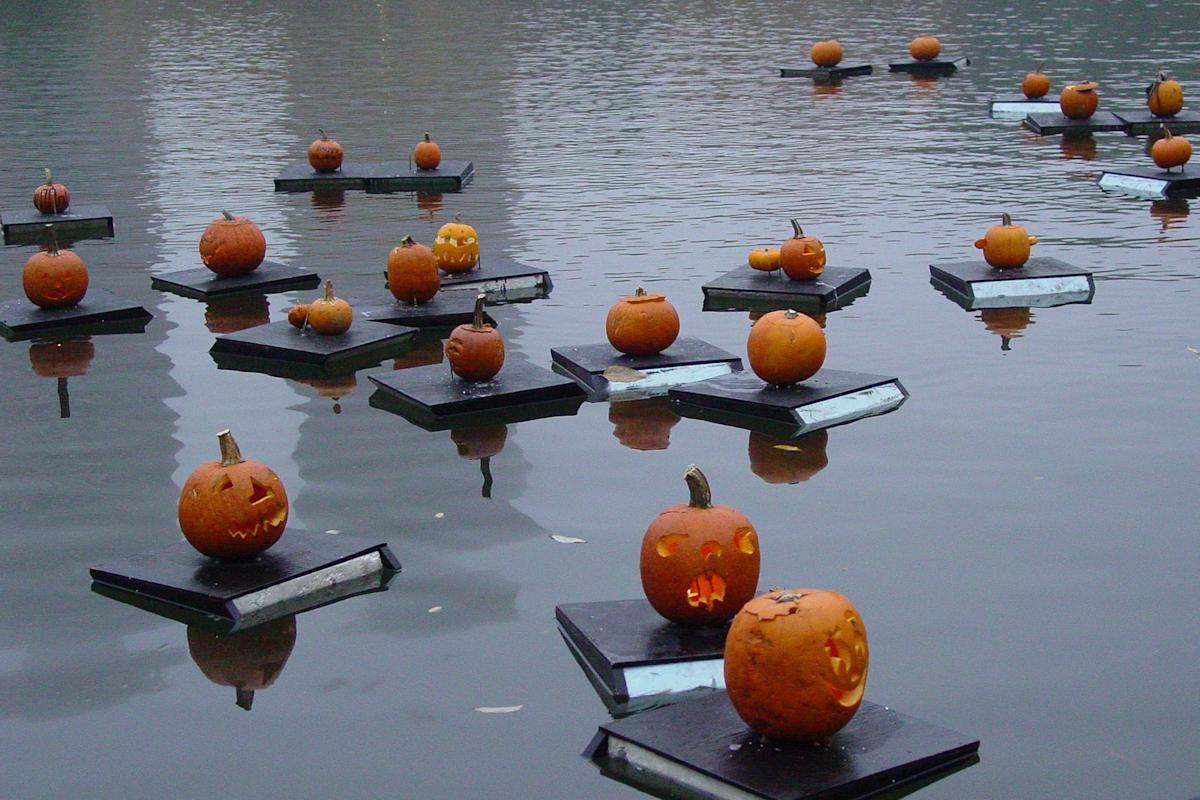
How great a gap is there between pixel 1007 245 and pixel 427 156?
29.8ft

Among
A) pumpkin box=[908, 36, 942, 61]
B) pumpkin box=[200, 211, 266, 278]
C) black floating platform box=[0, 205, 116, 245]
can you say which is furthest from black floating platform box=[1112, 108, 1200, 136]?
black floating platform box=[0, 205, 116, 245]

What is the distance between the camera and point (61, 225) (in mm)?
18000

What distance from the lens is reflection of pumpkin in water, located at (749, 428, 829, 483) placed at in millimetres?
9484

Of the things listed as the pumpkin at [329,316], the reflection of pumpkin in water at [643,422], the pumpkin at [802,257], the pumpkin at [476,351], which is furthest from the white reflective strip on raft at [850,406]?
the pumpkin at [329,316]

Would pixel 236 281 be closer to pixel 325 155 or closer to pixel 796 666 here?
pixel 325 155

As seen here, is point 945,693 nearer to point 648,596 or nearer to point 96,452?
point 648,596

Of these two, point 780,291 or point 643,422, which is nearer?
point 643,422

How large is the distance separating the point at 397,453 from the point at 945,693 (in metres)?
4.48

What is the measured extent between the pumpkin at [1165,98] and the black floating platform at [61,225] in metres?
14.1

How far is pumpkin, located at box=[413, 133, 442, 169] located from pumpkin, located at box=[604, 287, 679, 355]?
9639mm

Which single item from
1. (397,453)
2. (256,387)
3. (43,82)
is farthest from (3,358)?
(43,82)

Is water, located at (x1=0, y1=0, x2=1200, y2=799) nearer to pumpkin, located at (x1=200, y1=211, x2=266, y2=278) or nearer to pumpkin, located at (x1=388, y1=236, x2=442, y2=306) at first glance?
pumpkin, located at (x1=200, y1=211, x2=266, y2=278)

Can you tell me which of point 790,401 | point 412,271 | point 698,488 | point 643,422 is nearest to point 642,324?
point 643,422

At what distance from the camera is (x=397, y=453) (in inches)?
396
